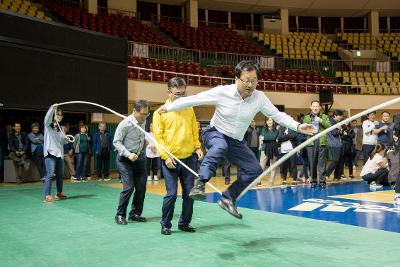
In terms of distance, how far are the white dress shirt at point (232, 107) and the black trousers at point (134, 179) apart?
6.38 ft

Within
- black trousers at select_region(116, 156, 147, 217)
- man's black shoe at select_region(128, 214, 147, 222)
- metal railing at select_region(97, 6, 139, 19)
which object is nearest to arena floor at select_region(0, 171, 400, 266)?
man's black shoe at select_region(128, 214, 147, 222)

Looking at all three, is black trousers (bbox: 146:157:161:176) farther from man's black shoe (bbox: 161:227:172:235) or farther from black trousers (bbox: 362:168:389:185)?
man's black shoe (bbox: 161:227:172:235)

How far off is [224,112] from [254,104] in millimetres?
316

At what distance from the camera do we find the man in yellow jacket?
16.6 ft

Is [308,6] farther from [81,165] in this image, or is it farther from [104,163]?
[81,165]

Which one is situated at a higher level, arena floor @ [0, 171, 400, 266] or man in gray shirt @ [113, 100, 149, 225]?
man in gray shirt @ [113, 100, 149, 225]

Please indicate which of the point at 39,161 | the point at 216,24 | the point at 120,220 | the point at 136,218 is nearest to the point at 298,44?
the point at 216,24

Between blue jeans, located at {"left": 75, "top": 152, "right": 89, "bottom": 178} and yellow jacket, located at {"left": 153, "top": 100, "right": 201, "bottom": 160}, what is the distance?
8676 mm

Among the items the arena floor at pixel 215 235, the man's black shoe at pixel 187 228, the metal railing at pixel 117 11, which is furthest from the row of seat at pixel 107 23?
Answer: the man's black shoe at pixel 187 228

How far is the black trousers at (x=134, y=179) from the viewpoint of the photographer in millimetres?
5895

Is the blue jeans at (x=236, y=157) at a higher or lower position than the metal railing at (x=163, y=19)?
lower

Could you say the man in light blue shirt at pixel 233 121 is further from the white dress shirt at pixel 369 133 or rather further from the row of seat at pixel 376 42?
the row of seat at pixel 376 42

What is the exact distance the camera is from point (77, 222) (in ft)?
19.2

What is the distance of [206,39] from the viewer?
23609 mm
